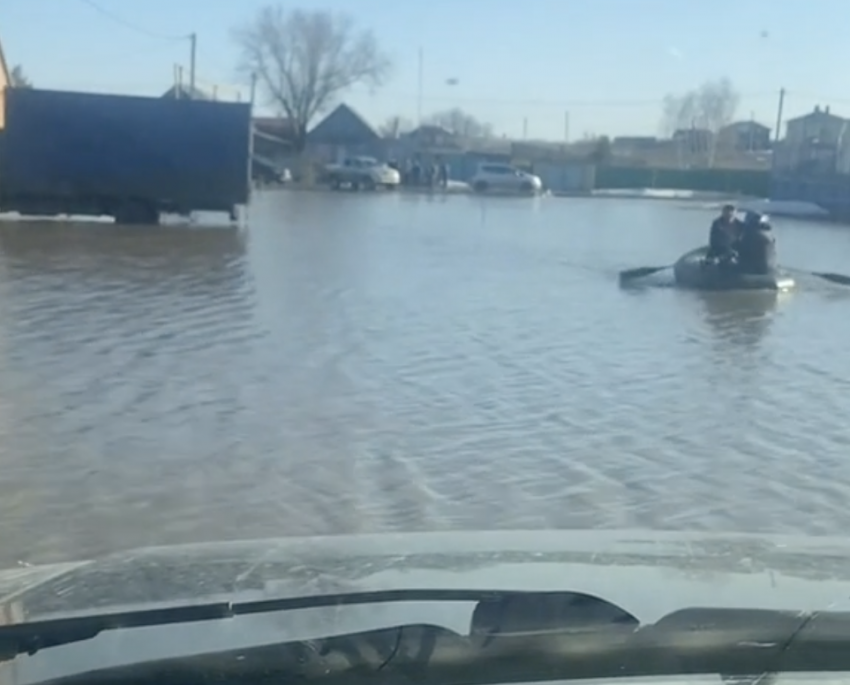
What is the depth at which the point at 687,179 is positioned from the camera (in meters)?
82.4

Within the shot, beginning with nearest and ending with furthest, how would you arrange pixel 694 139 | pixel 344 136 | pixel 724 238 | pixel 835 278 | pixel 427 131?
pixel 724 238
pixel 835 278
pixel 694 139
pixel 344 136
pixel 427 131

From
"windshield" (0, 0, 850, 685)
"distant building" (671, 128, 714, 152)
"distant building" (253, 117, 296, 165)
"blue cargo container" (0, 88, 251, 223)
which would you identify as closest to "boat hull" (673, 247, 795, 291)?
Result: "windshield" (0, 0, 850, 685)

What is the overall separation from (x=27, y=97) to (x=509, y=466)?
1072 inches

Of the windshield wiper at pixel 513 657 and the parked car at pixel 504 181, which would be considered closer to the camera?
the windshield wiper at pixel 513 657

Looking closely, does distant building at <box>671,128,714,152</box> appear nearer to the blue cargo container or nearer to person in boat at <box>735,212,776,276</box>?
the blue cargo container

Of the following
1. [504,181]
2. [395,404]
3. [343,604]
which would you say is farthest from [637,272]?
[504,181]

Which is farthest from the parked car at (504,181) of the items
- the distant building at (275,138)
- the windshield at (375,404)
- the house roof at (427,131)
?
the windshield at (375,404)

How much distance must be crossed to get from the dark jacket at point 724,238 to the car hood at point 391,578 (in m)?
19.7

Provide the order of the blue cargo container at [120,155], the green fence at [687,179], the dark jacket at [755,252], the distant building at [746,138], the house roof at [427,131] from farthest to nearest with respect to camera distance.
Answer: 1. the house roof at [427,131]
2. the green fence at [687,179]
3. the distant building at [746,138]
4. the blue cargo container at [120,155]
5. the dark jacket at [755,252]

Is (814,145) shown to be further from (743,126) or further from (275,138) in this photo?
(275,138)

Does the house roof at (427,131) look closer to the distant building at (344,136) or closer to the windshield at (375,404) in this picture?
the distant building at (344,136)

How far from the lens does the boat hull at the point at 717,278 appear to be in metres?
22.1

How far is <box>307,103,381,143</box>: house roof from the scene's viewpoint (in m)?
93.2

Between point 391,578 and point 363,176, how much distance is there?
64.5 m
